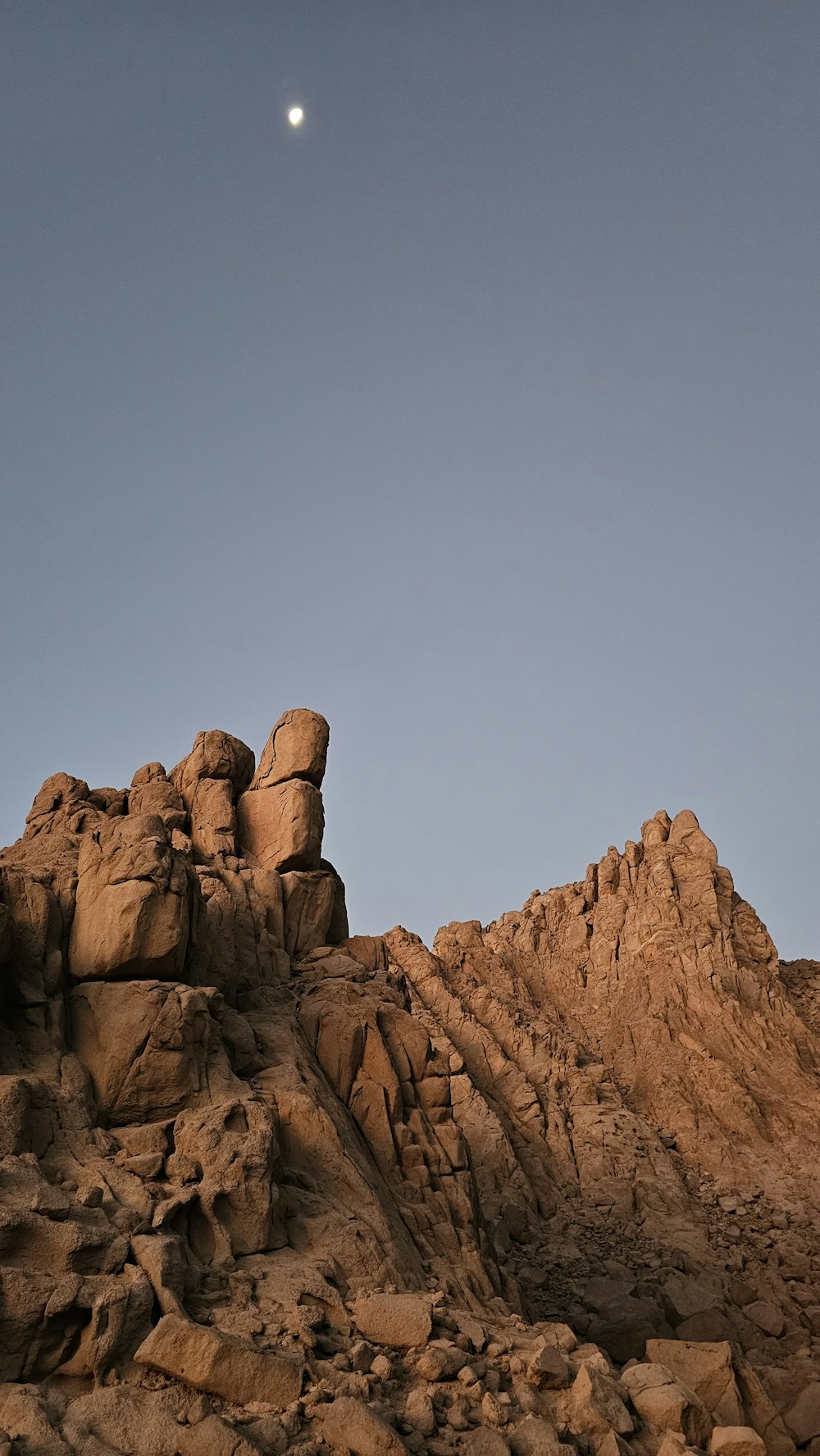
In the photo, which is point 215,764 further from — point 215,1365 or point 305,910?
point 215,1365

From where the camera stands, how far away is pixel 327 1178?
1720 cm

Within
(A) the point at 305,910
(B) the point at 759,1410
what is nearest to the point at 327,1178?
(B) the point at 759,1410

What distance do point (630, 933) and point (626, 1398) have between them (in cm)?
3177

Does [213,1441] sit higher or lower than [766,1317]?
higher

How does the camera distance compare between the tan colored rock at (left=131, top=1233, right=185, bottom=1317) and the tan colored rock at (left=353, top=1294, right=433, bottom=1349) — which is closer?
the tan colored rock at (left=131, top=1233, right=185, bottom=1317)

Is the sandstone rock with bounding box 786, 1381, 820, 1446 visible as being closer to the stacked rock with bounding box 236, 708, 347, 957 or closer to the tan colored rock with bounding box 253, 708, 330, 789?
the stacked rock with bounding box 236, 708, 347, 957

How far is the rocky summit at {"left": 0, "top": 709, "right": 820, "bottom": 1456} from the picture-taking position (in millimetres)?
11078

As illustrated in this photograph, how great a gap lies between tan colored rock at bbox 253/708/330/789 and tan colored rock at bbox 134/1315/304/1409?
1927cm

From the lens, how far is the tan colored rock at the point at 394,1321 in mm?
13188

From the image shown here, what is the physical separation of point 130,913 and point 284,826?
10997 millimetres

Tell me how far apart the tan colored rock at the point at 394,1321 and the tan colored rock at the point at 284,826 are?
14864mm

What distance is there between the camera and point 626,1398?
13.5 meters

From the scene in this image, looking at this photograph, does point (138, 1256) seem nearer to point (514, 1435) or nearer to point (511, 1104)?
point (514, 1435)

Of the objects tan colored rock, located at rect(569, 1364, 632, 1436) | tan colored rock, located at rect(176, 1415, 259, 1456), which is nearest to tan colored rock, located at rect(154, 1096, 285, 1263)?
tan colored rock, located at rect(176, 1415, 259, 1456)
